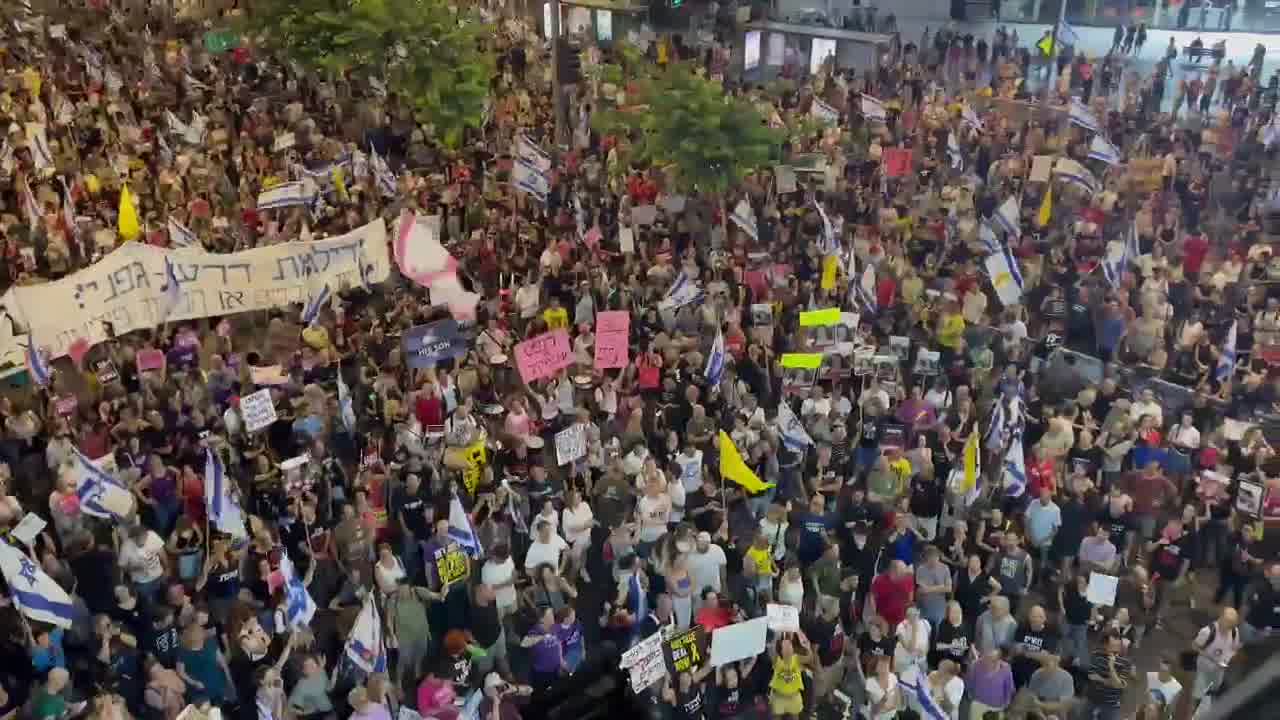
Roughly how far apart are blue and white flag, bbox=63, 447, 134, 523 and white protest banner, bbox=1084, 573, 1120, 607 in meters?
7.79

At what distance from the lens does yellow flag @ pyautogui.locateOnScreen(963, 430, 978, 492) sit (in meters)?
10.8

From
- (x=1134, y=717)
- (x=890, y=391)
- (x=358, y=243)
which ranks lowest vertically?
(x=1134, y=717)

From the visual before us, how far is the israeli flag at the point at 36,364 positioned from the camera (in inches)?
435

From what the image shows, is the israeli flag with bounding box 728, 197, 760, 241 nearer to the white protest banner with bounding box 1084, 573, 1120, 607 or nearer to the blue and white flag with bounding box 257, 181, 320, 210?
the blue and white flag with bounding box 257, 181, 320, 210

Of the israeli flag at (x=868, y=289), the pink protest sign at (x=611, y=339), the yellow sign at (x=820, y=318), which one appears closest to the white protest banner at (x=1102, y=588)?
the yellow sign at (x=820, y=318)

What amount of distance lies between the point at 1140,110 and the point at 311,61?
15.9 metres

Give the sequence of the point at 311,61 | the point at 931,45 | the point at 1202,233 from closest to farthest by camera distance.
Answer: the point at 1202,233 → the point at 311,61 → the point at 931,45

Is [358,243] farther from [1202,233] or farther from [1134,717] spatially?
[1202,233]

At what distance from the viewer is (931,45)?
31.3m

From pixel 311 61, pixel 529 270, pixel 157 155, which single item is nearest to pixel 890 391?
pixel 529 270

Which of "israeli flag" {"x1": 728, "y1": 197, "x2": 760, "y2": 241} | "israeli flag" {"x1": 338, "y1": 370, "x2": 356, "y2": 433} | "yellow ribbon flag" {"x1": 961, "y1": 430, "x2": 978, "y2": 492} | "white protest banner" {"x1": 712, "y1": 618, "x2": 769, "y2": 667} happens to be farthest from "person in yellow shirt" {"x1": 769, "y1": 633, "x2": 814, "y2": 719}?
"israeli flag" {"x1": 728, "y1": 197, "x2": 760, "y2": 241}

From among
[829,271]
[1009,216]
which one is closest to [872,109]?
[1009,216]

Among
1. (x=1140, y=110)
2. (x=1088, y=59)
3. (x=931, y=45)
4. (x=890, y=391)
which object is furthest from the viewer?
(x=931, y=45)

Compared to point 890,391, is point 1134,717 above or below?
below
